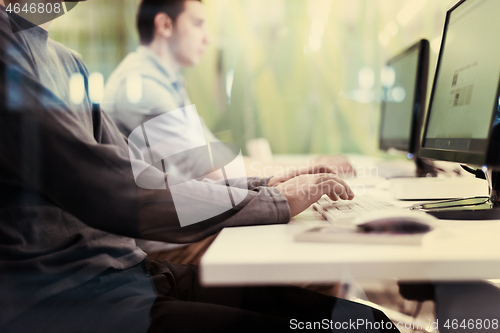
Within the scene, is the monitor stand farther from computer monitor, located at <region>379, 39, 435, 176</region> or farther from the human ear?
the human ear

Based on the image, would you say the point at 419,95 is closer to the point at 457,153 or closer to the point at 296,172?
the point at 457,153

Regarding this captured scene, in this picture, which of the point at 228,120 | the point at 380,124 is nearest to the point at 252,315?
the point at 380,124

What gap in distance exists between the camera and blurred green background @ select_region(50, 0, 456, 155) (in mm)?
1895

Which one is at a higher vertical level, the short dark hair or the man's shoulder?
the short dark hair

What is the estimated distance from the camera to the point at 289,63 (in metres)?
2.01

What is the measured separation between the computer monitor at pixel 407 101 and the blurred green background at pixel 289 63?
43 centimetres

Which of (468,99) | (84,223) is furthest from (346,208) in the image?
(84,223)

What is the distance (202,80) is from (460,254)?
184cm

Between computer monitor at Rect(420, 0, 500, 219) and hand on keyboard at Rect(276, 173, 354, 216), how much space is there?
0.19 metres

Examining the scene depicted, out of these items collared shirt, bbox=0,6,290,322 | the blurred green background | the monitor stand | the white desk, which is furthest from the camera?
the blurred green background

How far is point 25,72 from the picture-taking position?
1.61ft

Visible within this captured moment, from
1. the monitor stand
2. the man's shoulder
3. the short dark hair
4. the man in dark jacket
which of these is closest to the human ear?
the short dark hair

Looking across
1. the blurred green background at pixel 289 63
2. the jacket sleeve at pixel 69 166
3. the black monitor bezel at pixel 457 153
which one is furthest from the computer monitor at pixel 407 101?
the jacket sleeve at pixel 69 166

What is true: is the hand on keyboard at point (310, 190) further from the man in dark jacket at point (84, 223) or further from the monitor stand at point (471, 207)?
the monitor stand at point (471, 207)
